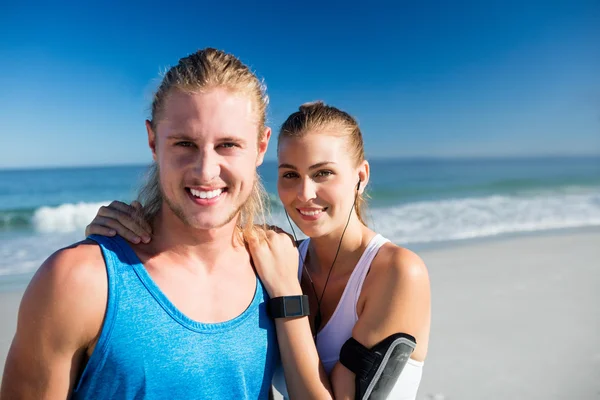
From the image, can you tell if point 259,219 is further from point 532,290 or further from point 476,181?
point 476,181

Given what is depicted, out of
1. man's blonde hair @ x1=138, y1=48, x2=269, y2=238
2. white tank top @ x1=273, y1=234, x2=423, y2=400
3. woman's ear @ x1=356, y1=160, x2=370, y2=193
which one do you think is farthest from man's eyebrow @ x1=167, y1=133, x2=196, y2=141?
woman's ear @ x1=356, y1=160, x2=370, y2=193

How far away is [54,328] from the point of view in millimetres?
1817

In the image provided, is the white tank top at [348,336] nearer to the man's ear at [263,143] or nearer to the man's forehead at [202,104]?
the man's ear at [263,143]

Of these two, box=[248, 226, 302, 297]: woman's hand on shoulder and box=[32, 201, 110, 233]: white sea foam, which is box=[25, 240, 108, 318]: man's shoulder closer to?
box=[248, 226, 302, 297]: woman's hand on shoulder

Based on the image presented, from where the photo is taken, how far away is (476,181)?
112 ft

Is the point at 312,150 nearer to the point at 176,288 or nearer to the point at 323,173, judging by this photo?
the point at 323,173

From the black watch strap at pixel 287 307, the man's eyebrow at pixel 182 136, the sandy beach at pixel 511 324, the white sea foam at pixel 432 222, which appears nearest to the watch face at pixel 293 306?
the black watch strap at pixel 287 307

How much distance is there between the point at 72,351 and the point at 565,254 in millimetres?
10402

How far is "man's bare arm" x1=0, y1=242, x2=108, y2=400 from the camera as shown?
1815mm

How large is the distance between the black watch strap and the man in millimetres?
63

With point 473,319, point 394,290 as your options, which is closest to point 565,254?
point 473,319

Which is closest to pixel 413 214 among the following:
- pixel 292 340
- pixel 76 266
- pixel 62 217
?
pixel 62 217

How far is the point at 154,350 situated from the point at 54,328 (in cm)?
39

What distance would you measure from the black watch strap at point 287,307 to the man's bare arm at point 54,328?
830mm
